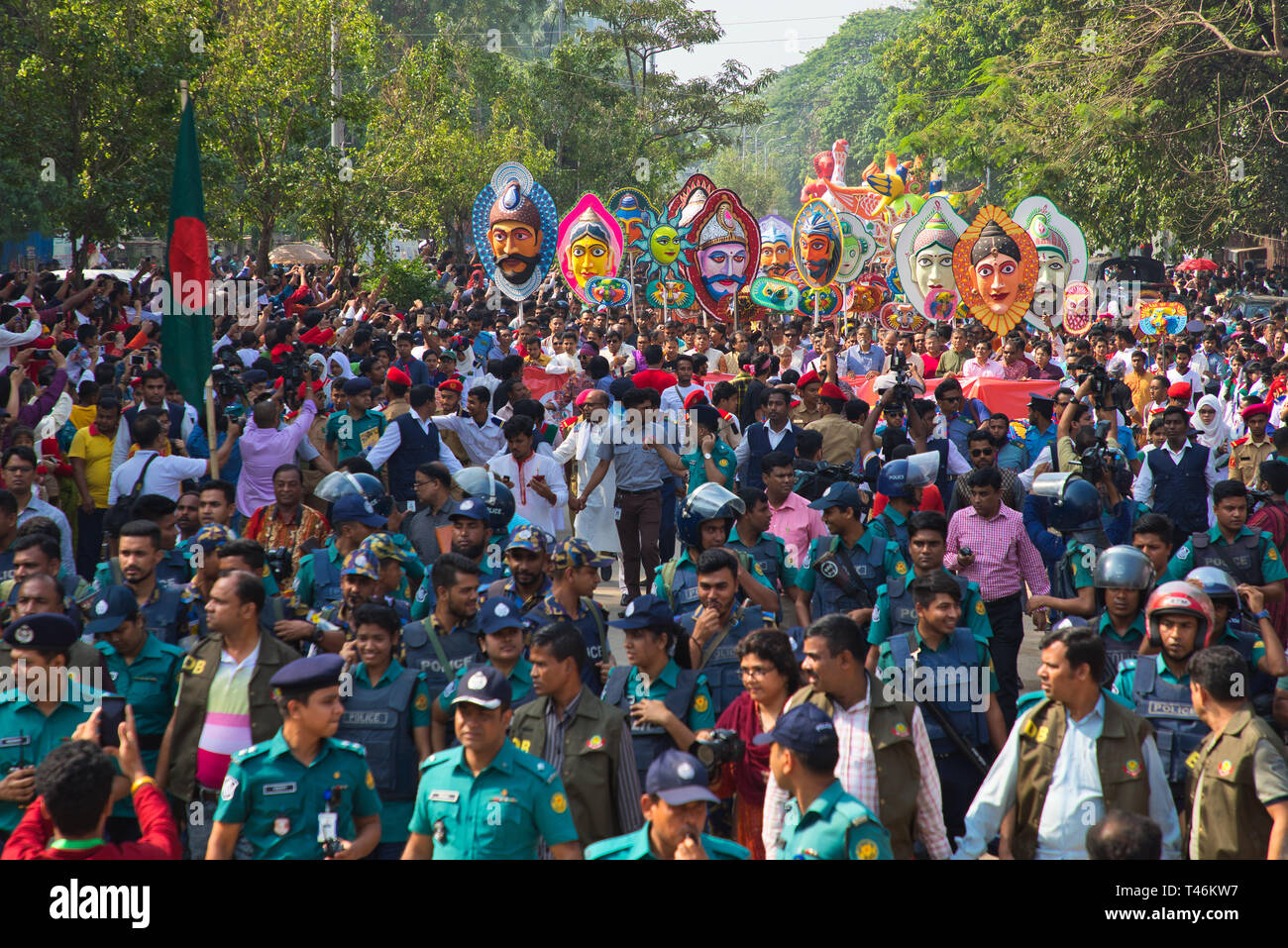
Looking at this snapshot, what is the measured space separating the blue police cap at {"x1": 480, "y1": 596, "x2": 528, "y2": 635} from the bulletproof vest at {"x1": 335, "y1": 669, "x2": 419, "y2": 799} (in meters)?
0.40

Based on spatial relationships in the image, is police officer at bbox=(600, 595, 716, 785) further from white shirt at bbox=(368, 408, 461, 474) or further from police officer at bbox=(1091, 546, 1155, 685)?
white shirt at bbox=(368, 408, 461, 474)

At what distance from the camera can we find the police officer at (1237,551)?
21.9ft

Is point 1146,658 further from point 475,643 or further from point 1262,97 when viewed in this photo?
point 1262,97

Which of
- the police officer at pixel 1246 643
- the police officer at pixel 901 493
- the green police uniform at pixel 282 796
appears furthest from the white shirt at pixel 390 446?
the police officer at pixel 1246 643

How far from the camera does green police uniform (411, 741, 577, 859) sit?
3939 mm

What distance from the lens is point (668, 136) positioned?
44656 mm

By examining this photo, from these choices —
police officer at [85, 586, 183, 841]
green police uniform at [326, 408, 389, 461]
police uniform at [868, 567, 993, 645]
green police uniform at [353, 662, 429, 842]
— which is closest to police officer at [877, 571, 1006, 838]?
police uniform at [868, 567, 993, 645]

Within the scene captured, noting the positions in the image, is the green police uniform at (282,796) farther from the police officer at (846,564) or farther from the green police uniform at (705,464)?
the green police uniform at (705,464)

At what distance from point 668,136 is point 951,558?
39.6 meters

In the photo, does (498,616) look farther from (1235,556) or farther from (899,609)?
(1235,556)

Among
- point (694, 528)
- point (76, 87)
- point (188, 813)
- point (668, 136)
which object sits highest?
point (668, 136)

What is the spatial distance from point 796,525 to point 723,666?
7.31ft

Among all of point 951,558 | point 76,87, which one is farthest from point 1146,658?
point 76,87

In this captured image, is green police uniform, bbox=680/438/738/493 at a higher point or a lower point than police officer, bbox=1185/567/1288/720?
higher
